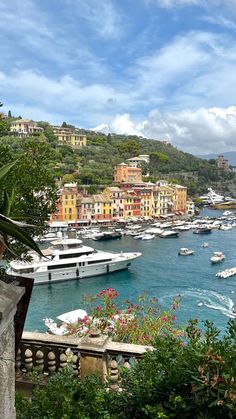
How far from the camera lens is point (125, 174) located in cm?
9025

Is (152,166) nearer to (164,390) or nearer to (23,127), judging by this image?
(23,127)

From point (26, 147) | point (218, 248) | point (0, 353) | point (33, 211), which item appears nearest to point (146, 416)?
point (0, 353)

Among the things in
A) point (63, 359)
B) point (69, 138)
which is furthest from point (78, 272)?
point (69, 138)

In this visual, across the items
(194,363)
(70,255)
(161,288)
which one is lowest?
(161,288)

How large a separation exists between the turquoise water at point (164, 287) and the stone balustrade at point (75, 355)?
18.8 meters

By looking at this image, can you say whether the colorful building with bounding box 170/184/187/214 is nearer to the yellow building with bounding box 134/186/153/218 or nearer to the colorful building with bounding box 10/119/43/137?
the yellow building with bounding box 134/186/153/218

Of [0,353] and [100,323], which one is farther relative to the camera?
[100,323]

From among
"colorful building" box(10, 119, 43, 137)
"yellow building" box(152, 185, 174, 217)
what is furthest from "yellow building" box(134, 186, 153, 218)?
"colorful building" box(10, 119, 43, 137)

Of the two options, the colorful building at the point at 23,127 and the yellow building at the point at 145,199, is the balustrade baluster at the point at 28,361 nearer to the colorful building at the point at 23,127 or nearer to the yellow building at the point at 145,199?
the yellow building at the point at 145,199

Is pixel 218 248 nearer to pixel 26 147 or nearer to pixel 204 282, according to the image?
pixel 204 282

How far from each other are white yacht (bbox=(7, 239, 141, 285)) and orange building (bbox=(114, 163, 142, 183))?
51958 millimetres

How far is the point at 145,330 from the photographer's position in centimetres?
725

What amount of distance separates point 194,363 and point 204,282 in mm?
33212

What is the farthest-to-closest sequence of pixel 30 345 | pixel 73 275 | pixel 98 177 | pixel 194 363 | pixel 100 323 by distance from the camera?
pixel 98 177 → pixel 73 275 → pixel 100 323 → pixel 30 345 → pixel 194 363
